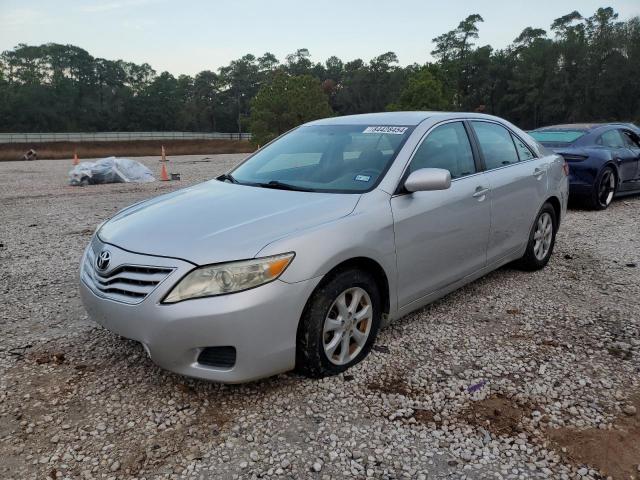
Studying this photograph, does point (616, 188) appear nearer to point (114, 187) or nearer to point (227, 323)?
point (227, 323)

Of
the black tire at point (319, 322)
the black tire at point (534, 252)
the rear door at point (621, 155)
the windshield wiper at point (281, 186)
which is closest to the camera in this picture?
the black tire at point (319, 322)

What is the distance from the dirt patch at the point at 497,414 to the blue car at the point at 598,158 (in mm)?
6620

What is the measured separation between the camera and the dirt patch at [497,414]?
2602 millimetres

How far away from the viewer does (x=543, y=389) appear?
2945 millimetres

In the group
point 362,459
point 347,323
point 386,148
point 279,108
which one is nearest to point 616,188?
point 386,148

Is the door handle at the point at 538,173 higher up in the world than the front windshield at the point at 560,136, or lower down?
lower down

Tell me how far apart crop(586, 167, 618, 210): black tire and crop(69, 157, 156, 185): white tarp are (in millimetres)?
11203

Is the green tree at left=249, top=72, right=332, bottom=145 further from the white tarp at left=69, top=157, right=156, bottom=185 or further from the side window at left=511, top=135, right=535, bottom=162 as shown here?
the side window at left=511, top=135, right=535, bottom=162

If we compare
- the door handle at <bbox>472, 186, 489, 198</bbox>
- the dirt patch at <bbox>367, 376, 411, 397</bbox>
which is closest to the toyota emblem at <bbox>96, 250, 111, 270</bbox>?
the dirt patch at <bbox>367, 376, 411, 397</bbox>

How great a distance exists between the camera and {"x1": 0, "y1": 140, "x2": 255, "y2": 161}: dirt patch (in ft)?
131

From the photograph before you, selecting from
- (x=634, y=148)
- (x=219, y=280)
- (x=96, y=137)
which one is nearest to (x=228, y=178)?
(x=219, y=280)

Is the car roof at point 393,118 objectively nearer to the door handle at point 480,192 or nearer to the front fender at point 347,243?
the door handle at point 480,192

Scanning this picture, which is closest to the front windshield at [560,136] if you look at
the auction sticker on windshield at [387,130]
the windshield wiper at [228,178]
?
the auction sticker on windshield at [387,130]

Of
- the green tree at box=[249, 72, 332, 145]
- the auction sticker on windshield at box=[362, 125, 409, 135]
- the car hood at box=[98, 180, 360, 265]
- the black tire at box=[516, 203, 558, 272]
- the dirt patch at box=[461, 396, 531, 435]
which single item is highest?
the green tree at box=[249, 72, 332, 145]
